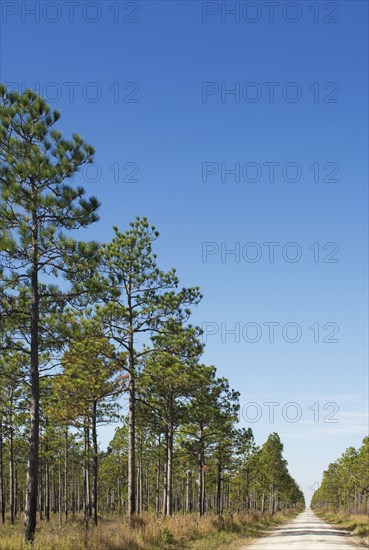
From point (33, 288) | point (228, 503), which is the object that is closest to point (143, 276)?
point (33, 288)

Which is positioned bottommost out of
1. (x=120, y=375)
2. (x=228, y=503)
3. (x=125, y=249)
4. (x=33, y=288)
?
(x=228, y=503)

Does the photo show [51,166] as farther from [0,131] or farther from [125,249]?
[125,249]

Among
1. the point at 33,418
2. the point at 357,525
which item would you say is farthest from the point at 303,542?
the point at 357,525

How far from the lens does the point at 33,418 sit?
14047 millimetres

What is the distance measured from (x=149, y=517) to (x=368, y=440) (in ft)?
145

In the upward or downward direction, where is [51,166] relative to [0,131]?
downward

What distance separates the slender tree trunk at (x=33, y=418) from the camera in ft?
44.3

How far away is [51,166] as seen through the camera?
575 inches

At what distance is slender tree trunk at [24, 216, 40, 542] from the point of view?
1352 cm

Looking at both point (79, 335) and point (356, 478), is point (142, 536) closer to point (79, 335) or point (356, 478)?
point (79, 335)

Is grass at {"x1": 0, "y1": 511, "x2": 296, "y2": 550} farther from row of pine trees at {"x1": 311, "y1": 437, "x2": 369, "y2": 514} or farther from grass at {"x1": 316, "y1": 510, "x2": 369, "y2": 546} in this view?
row of pine trees at {"x1": 311, "y1": 437, "x2": 369, "y2": 514}

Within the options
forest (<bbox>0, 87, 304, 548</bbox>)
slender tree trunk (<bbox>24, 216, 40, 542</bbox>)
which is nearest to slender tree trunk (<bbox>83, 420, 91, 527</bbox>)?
forest (<bbox>0, 87, 304, 548</bbox>)

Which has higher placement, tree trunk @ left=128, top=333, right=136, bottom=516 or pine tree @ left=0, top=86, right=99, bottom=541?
pine tree @ left=0, top=86, right=99, bottom=541

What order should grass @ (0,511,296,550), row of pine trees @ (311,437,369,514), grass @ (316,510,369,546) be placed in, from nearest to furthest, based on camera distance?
grass @ (0,511,296,550)
grass @ (316,510,369,546)
row of pine trees @ (311,437,369,514)
